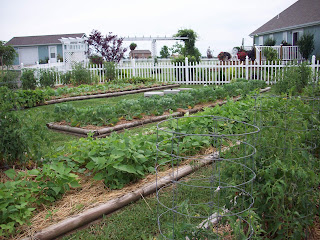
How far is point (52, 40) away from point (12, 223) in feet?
131

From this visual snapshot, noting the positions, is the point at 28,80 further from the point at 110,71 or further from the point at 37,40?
the point at 37,40

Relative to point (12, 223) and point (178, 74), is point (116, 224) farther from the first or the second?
point (178, 74)

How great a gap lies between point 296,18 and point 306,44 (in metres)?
4.22

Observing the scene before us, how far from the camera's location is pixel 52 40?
3931 cm

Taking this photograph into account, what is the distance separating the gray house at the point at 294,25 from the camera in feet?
71.3

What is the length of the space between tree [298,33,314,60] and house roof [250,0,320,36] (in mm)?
982

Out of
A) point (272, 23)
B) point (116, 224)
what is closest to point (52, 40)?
point (272, 23)

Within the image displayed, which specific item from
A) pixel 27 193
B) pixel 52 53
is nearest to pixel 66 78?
pixel 27 193

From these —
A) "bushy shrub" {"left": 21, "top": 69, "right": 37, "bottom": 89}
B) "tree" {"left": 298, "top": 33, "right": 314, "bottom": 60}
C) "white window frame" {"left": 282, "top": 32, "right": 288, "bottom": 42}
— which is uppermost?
"white window frame" {"left": 282, "top": 32, "right": 288, "bottom": 42}

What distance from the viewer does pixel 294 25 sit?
23109 mm

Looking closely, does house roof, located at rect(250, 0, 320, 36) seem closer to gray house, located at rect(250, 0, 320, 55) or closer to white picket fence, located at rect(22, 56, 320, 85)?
gray house, located at rect(250, 0, 320, 55)

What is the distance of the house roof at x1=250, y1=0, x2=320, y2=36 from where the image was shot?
2216cm

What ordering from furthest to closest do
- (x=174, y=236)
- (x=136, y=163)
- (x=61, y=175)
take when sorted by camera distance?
(x=136, y=163)
(x=61, y=175)
(x=174, y=236)

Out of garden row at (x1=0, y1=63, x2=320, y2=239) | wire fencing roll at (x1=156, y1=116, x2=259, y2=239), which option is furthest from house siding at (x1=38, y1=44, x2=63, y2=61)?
garden row at (x1=0, y1=63, x2=320, y2=239)
